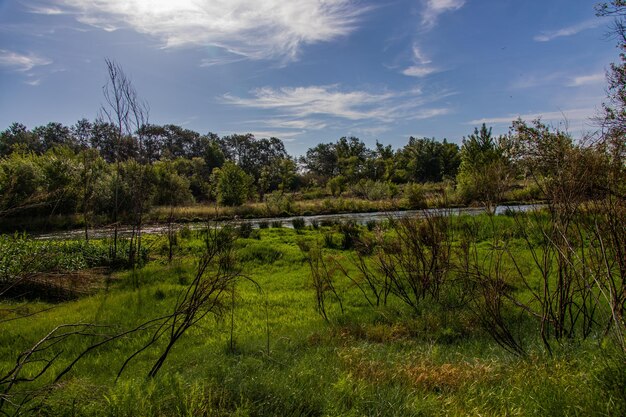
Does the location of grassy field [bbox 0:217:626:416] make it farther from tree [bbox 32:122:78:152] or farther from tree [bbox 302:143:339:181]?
tree [bbox 32:122:78:152]

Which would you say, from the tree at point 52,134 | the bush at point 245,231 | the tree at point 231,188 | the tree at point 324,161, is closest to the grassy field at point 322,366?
the bush at point 245,231

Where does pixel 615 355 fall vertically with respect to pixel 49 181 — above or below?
below

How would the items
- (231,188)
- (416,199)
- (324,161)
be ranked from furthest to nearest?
(324,161) → (231,188) → (416,199)

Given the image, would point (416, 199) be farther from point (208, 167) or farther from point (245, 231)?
point (208, 167)

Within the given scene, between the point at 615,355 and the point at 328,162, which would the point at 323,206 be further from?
the point at 328,162

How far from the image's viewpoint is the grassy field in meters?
2.93

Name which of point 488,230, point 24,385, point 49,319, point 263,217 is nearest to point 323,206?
point 263,217

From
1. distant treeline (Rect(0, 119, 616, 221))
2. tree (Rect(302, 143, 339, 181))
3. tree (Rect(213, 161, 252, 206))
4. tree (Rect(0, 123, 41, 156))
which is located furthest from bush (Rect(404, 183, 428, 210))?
tree (Rect(0, 123, 41, 156))

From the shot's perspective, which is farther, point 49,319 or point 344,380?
point 49,319

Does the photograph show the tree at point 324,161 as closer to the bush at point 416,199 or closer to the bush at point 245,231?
the bush at point 416,199

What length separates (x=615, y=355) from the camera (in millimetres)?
3039

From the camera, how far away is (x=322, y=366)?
414 cm

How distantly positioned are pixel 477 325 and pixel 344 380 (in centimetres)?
321

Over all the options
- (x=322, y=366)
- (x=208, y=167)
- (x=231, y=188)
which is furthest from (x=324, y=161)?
(x=322, y=366)
